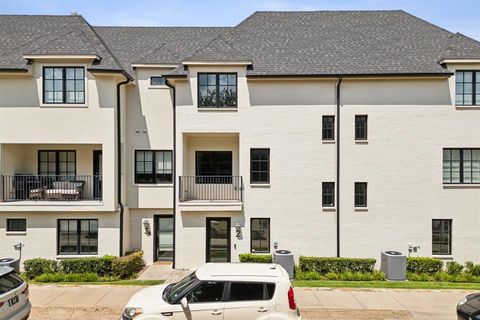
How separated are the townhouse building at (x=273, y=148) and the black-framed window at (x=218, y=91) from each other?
1.7 inches

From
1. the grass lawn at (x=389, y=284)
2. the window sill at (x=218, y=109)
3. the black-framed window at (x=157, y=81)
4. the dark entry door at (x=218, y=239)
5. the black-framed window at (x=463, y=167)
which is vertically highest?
the black-framed window at (x=157, y=81)

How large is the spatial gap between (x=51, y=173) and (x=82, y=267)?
200 inches

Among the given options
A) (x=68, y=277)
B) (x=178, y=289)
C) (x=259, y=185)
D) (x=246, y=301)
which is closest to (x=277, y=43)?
(x=259, y=185)

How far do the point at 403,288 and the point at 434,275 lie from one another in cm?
270

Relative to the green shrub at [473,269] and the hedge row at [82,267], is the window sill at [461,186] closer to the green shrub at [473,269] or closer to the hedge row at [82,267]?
the green shrub at [473,269]

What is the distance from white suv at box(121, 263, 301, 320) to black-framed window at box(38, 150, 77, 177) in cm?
1098

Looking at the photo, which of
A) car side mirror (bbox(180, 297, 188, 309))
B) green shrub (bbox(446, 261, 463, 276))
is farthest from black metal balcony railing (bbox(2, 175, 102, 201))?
green shrub (bbox(446, 261, 463, 276))

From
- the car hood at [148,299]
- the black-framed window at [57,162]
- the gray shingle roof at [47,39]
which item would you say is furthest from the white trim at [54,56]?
the car hood at [148,299]

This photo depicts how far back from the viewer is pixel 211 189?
1656 cm

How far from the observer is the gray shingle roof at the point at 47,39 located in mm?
15094

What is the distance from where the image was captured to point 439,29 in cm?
1805

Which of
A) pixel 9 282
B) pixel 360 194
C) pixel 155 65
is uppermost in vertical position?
pixel 155 65

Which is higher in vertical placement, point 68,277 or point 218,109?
point 218,109

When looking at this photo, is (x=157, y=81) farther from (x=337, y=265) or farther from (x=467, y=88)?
(x=467, y=88)
